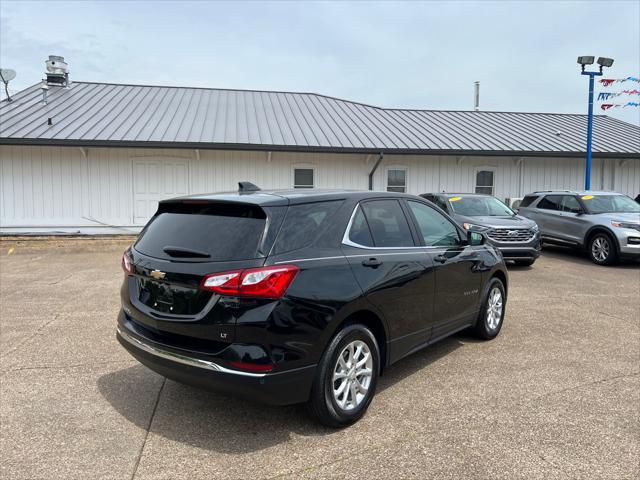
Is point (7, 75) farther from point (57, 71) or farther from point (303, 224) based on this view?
point (303, 224)

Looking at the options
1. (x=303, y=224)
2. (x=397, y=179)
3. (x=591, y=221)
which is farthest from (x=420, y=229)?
(x=397, y=179)

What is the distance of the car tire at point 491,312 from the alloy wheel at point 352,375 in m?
2.13

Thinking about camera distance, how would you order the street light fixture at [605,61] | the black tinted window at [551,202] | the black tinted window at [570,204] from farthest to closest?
the street light fixture at [605,61], the black tinted window at [551,202], the black tinted window at [570,204]

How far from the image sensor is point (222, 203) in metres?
3.35

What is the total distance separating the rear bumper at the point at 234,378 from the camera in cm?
289

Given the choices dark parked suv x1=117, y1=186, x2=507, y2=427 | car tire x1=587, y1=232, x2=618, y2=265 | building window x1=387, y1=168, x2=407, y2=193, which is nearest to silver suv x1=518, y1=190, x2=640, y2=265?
car tire x1=587, y1=232, x2=618, y2=265

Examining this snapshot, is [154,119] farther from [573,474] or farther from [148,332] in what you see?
[573,474]

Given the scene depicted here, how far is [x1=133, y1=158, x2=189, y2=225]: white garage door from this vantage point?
1403 centimetres

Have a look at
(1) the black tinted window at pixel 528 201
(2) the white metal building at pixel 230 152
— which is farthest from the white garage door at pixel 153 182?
(1) the black tinted window at pixel 528 201

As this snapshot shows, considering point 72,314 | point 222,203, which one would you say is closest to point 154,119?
point 72,314

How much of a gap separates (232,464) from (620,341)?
466 cm

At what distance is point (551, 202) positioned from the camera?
12.6 meters

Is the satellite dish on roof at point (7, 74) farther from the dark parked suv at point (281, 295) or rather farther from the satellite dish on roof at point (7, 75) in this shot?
the dark parked suv at point (281, 295)

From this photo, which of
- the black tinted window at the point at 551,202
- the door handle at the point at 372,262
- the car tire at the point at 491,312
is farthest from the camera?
the black tinted window at the point at 551,202
